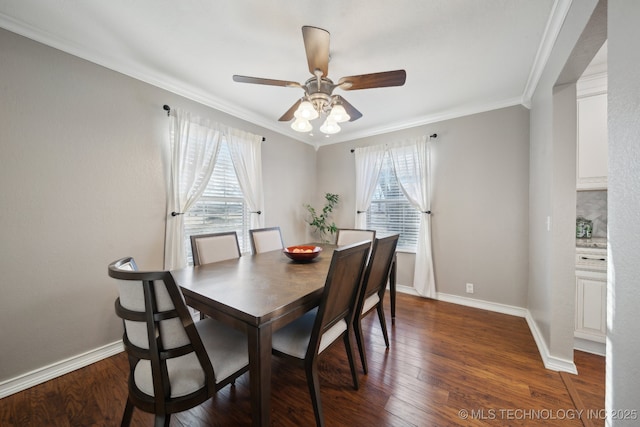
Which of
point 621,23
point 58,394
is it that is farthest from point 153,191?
point 621,23

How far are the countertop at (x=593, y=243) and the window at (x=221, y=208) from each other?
11.6ft

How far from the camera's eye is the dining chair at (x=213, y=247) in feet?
6.68

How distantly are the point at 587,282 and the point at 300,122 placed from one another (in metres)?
2.73

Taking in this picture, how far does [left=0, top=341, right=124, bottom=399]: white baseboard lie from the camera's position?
5.14ft

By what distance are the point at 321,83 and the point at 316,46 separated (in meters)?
0.28

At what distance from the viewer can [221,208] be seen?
296cm

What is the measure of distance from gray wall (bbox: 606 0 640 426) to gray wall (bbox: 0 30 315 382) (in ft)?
10.0

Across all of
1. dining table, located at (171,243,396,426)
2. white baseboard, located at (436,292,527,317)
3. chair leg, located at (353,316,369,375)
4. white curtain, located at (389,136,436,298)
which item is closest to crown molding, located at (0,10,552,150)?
white curtain, located at (389,136,436,298)

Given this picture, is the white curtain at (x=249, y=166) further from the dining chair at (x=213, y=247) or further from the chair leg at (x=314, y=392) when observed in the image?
the chair leg at (x=314, y=392)

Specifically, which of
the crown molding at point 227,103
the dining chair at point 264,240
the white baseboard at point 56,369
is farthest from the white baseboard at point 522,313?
the white baseboard at point 56,369

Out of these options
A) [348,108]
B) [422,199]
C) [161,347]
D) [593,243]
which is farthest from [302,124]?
[593,243]

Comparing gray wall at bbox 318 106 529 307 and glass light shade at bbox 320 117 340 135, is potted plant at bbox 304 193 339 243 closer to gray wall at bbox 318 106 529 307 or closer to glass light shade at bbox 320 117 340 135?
gray wall at bbox 318 106 529 307

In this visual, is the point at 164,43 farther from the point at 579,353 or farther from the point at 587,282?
the point at 579,353

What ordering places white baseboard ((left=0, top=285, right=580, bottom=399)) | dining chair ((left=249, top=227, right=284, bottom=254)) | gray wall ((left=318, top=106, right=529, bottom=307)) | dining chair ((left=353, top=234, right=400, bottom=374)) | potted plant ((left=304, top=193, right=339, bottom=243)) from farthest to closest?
potted plant ((left=304, top=193, right=339, bottom=243)) → gray wall ((left=318, top=106, right=529, bottom=307)) → dining chair ((left=249, top=227, right=284, bottom=254)) → dining chair ((left=353, top=234, right=400, bottom=374)) → white baseboard ((left=0, top=285, right=580, bottom=399))
